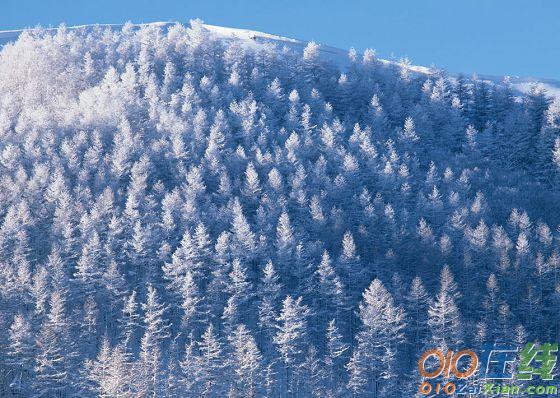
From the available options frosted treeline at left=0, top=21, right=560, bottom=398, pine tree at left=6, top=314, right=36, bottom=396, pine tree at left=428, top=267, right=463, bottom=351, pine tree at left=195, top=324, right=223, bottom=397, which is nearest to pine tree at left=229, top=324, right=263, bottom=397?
frosted treeline at left=0, top=21, right=560, bottom=398

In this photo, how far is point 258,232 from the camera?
84062 millimetres

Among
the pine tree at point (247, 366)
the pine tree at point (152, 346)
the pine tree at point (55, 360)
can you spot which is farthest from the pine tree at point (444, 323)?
the pine tree at point (55, 360)

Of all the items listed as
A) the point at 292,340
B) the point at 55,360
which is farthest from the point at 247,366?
the point at 55,360

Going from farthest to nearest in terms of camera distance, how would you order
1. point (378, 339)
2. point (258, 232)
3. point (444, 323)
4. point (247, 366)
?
point (258, 232), point (444, 323), point (378, 339), point (247, 366)

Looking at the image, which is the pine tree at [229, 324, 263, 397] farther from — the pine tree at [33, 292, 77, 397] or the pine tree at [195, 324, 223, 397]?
the pine tree at [33, 292, 77, 397]

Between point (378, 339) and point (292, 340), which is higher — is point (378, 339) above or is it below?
below

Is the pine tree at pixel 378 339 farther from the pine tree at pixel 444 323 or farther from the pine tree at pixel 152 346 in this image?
the pine tree at pixel 152 346

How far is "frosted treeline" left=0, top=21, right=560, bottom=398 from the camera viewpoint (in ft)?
213

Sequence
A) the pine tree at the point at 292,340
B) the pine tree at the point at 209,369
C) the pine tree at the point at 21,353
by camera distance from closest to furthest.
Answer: the pine tree at the point at 21,353, the pine tree at the point at 209,369, the pine tree at the point at 292,340

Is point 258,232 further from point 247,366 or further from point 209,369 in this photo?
point 209,369

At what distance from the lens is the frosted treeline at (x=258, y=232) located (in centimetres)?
6506

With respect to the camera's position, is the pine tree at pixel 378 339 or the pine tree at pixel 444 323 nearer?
the pine tree at pixel 378 339

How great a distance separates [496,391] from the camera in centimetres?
6047

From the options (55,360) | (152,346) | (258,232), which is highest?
(258,232)
